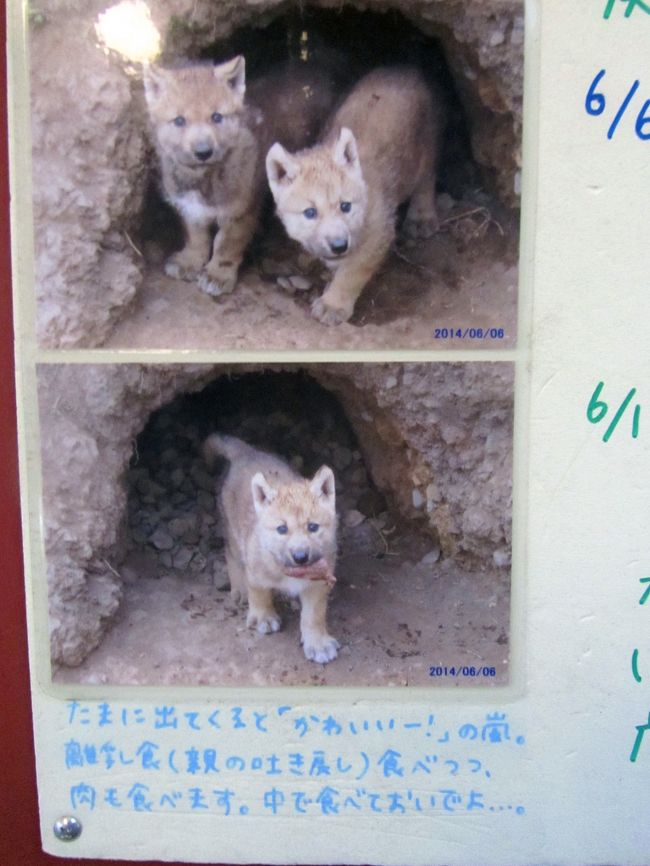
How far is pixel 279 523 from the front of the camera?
149 centimetres

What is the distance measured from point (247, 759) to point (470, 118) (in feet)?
3.51

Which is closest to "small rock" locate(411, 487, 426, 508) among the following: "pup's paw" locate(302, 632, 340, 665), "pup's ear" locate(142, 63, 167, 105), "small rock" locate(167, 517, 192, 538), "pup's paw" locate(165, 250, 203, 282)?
"pup's paw" locate(302, 632, 340, 665)

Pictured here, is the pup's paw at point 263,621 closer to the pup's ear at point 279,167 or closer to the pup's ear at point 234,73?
the pup's ear at point 279,167

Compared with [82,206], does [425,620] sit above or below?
below

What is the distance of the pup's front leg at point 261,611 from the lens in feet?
4.85

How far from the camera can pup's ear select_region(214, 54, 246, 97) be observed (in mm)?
1352

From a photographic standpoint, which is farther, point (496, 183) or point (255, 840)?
point (255, 840)

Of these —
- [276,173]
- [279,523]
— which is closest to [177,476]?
[279,523]

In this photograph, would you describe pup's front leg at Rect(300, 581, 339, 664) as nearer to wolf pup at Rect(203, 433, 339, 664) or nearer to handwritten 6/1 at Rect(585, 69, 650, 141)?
wolf pup at Rect(203, 433, 339, 664)

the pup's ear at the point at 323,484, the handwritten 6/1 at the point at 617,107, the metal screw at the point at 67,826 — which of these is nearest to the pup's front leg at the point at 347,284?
the pup's ear at the point at 323,484

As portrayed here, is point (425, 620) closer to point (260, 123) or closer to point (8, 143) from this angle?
point (260, 123)

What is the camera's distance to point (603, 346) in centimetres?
139

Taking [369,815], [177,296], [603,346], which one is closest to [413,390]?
[603,346]

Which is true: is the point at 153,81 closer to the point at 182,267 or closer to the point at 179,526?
the point at 182,267
